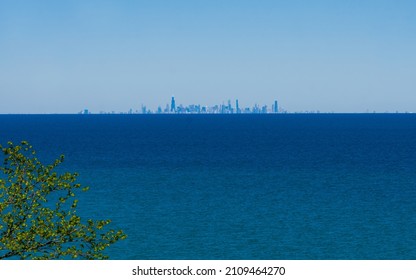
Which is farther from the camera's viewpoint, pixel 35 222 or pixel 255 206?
pixel 255 206

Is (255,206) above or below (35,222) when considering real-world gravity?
below

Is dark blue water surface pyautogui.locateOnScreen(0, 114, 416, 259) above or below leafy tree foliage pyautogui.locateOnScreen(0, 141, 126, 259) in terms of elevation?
below

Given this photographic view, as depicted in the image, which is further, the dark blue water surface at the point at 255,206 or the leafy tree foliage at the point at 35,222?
the dark blue water surface at the point at 255,206

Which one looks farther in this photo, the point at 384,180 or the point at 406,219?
the point at 384,180

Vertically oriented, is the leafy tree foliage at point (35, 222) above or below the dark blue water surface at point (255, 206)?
above

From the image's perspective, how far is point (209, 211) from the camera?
7675cm

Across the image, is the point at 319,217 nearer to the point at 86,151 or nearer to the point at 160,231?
the point at 160,231

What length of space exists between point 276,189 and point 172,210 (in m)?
23.1

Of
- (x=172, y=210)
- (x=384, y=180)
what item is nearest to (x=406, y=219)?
(x=172, y=210)

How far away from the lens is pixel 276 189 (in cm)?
9469

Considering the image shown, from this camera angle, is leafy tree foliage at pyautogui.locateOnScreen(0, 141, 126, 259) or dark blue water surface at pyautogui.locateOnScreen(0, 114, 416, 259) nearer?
leafy tree foliage at pyautogui.locateOnScreen(0, 141, 126, 259)
